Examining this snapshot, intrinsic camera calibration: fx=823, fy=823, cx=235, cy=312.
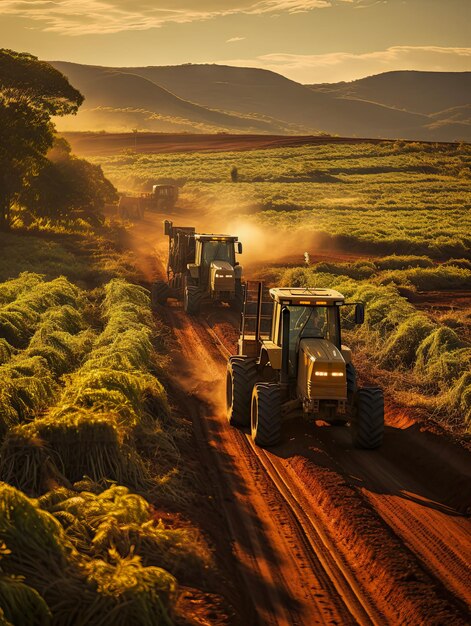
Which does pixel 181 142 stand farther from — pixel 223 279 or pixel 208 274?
pixel 223 279

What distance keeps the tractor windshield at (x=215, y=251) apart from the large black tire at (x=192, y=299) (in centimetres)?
111

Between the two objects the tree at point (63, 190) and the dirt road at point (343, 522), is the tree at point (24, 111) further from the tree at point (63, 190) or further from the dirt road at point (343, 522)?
the dirt road at point (343, 522)

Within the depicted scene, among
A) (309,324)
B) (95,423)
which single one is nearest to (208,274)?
(309,324)

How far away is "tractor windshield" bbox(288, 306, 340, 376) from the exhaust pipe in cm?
17

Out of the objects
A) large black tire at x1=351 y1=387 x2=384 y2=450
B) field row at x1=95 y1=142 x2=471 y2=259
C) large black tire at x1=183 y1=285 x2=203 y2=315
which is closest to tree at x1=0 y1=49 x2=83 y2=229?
field row at x1=95 y1=142 x2=471 y2=259

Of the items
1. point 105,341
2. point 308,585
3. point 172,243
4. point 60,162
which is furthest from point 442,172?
point 308,585

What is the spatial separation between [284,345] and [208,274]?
13.4m

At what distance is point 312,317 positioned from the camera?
47.4 ft

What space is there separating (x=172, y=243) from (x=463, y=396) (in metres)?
17.6

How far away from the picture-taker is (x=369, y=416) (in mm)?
13789

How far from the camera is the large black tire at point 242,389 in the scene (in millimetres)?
15312

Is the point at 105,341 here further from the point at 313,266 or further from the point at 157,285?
the point at 313,266

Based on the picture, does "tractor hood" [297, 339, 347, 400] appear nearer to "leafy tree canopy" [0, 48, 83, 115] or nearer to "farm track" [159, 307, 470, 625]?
"farm track" [159, 307, 470, 625]

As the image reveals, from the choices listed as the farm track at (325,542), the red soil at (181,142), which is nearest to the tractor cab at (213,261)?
the farm track at (325,542)
